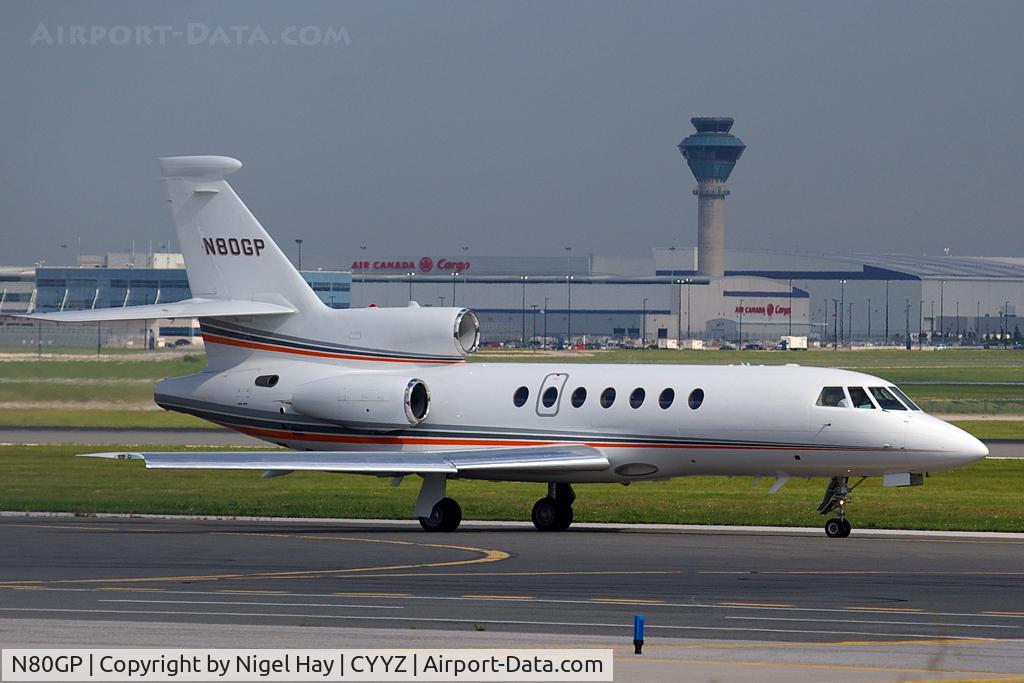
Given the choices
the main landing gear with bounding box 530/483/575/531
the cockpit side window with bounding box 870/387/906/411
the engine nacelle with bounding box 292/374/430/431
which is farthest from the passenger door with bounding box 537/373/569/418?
the cockpit side window with bounding box 870/387/906/411

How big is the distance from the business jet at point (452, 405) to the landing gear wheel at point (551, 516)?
0.04 meters

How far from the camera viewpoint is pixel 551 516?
34.4m

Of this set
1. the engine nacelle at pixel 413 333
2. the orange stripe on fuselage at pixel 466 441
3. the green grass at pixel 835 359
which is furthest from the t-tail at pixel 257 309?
the green grass at pixel 835 359

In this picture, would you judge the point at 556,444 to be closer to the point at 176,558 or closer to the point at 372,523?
the point at 372,523

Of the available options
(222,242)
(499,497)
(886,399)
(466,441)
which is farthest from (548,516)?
(222,242)

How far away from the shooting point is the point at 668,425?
3328 centimetres

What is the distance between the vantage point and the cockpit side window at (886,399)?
106ft

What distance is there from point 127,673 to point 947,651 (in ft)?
26.9

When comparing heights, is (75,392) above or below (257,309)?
below

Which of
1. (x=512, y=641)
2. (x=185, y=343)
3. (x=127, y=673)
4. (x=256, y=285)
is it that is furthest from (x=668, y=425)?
(x=185, y=343)

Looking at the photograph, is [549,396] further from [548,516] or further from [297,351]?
[297,351]

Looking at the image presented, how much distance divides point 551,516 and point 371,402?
4.55 meters

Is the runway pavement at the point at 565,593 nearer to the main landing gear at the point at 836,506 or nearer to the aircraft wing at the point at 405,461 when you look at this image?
the main landing gear at the point at 836,506

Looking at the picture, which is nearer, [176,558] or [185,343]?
[176,558]
